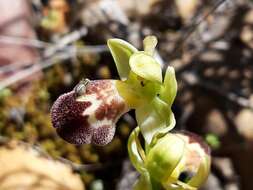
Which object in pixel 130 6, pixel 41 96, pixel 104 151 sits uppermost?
pixel 130 6

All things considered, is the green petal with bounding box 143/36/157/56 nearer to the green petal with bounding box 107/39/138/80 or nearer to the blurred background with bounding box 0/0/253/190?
the green petal with bounding box 107/39/138/80

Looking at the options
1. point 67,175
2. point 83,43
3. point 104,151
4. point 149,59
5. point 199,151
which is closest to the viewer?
point 149,59

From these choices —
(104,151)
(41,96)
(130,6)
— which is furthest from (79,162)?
(130,6)

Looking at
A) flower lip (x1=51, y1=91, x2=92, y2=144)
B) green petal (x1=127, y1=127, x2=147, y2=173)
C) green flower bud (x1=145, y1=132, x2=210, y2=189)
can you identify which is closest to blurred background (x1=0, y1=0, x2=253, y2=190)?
green flower bud (x1=145, y1=132, x2=210, y2=189)

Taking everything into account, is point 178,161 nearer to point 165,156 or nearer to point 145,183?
point 165,156

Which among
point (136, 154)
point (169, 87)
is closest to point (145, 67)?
point (169, 87)

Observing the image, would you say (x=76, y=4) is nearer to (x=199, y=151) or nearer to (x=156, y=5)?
(x=156, y=5)

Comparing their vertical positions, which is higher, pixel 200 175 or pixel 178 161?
pixel 178 161
